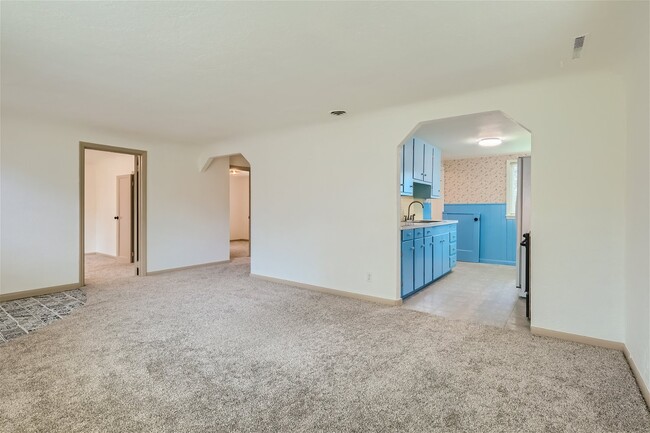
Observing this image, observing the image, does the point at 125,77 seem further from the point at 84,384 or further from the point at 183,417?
the point at 183,417

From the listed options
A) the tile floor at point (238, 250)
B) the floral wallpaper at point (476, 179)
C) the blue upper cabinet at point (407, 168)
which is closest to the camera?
the blue upper cabinet at point (407, 168)

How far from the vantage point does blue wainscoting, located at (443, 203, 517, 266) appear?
6863 millimetres

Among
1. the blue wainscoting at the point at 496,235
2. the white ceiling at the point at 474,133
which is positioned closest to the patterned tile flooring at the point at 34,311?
the white ceiling at the point at 474,133

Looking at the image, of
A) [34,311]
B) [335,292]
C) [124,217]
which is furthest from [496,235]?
[124,217]

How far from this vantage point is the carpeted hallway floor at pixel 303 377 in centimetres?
178

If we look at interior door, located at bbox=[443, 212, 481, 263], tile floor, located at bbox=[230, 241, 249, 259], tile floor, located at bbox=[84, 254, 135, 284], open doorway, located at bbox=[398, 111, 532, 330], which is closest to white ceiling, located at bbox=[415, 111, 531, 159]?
open doorway, located at bbox=[398, 111, 532, 330]

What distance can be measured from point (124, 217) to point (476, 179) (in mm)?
7952

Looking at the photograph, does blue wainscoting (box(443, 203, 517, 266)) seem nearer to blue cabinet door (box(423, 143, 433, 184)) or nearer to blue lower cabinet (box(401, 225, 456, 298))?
blue lower cabinet (box(401, 225, 456, 298))

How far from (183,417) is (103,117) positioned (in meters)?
4.01

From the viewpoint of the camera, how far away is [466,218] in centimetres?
730

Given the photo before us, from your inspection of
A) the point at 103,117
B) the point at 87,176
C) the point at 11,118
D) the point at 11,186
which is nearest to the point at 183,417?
the point at 103,117

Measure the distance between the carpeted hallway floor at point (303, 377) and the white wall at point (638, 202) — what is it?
0.30 metres

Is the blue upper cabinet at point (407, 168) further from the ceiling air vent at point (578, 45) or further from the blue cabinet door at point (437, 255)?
the ceiling air vent at point (578, 45)

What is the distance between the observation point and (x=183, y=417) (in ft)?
5.91
